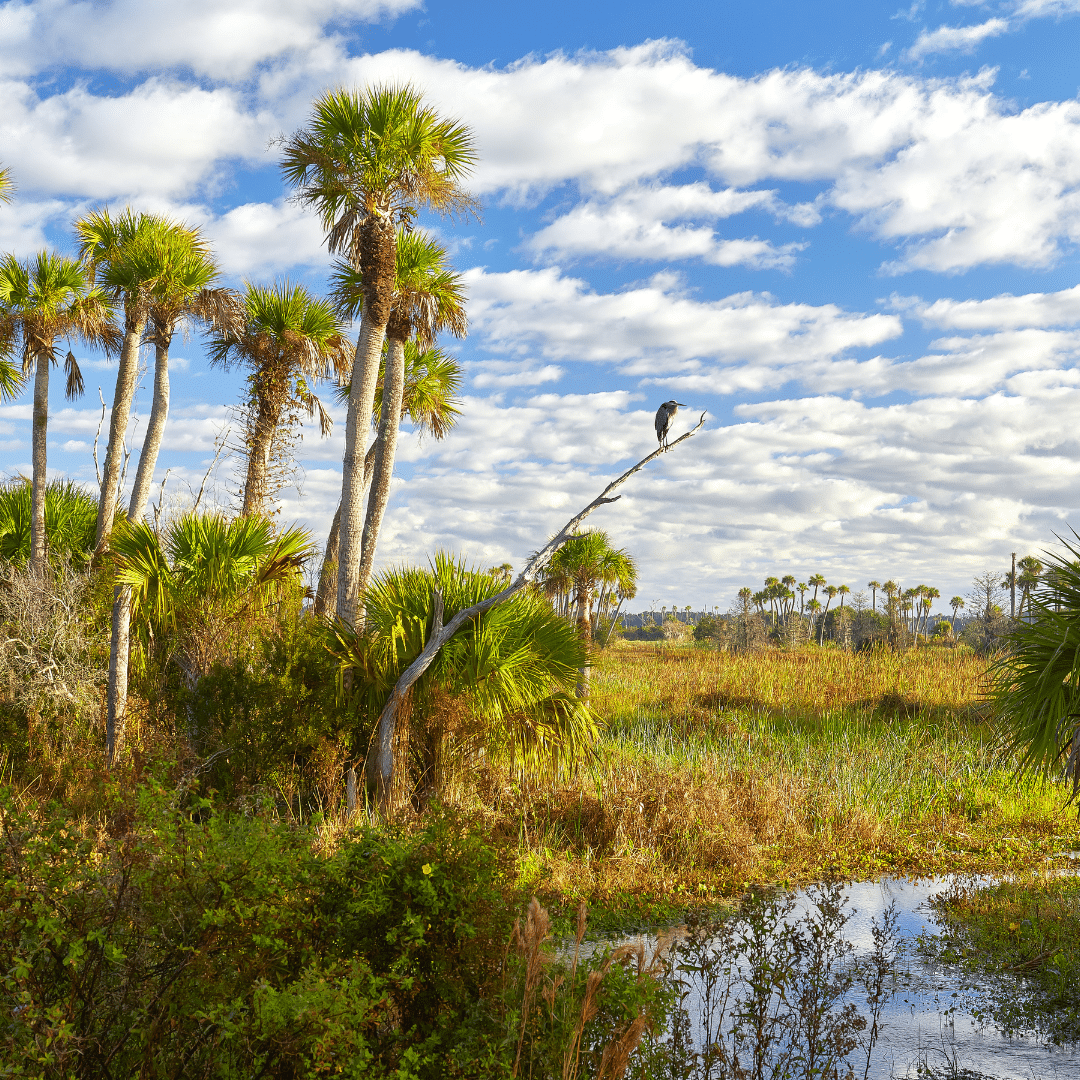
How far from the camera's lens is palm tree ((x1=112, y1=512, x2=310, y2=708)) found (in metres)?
11.8

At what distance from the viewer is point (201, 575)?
12.1 meters

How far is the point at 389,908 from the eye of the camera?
3596mm

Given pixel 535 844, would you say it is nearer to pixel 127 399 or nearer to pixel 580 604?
pixel 580 604

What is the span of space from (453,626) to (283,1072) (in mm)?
6266

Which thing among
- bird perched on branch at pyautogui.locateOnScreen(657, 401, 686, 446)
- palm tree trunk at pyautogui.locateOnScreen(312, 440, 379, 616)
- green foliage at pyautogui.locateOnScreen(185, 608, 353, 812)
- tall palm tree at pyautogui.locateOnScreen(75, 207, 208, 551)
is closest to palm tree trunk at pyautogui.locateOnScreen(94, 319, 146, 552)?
tall palm tree at pyautogui.locateOnScreen(75, 207, 208, 551)

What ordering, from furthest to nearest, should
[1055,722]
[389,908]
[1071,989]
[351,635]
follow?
[351,635]
[1055,722]
[1071,989]
[389,908]

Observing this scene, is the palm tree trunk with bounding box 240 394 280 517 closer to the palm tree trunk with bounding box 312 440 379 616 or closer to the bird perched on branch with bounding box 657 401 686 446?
the palm tree trunk with bounding box 312 440 379 616

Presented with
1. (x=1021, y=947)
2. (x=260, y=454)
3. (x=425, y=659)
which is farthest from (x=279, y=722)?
(x=260, y=454)

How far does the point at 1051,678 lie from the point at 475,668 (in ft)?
19.1

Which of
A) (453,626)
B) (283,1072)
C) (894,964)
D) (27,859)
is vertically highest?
(453,626)

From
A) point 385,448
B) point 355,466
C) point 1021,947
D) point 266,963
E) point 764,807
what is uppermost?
point 385,448

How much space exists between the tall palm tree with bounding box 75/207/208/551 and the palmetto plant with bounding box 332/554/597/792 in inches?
363

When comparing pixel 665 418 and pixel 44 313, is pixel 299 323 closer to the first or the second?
pixel 44 313

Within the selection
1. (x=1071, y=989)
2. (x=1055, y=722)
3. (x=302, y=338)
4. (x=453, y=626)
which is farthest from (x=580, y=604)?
(x=1071, y=989)
